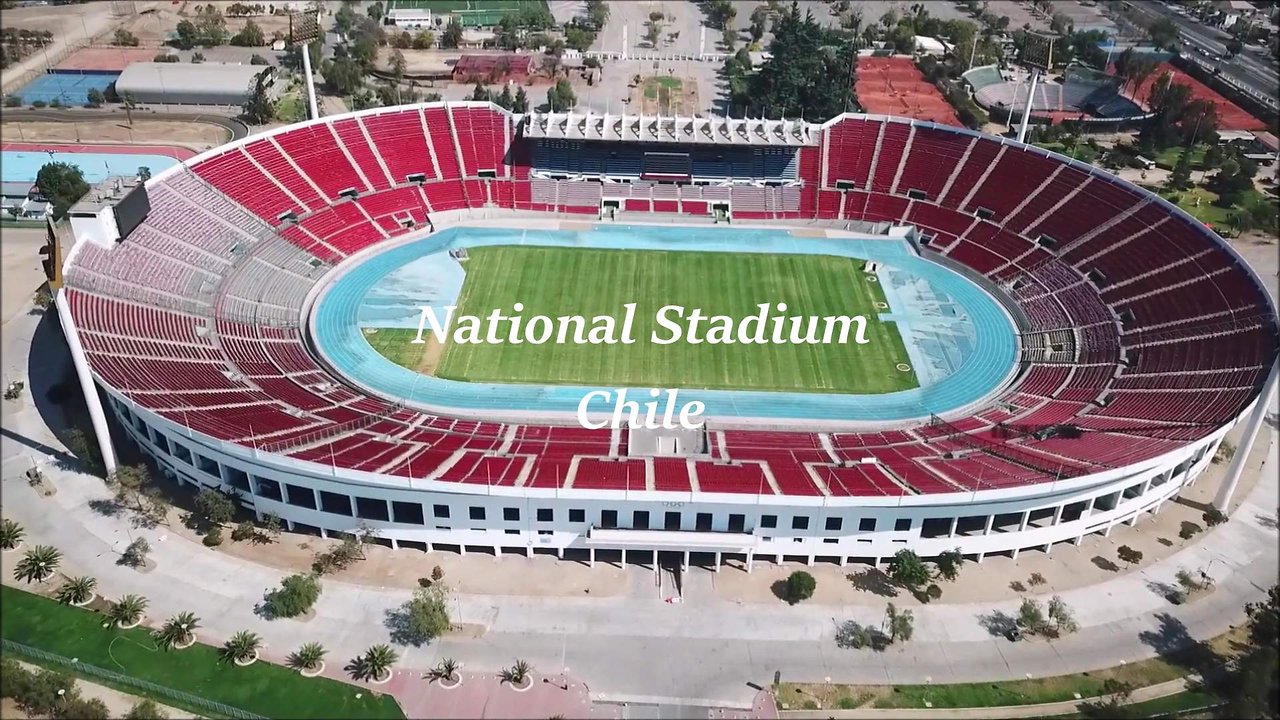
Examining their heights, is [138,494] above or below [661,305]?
below

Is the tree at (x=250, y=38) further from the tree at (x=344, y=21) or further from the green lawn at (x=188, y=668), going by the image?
the green lawn at (x=188, y=668)

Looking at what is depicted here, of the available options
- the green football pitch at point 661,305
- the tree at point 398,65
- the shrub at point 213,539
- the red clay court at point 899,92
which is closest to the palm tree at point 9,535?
the shrub at point 213,539

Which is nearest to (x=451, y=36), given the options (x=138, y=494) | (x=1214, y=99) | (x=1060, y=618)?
(x=138, y=494)

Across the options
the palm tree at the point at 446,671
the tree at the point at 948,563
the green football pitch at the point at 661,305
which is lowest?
the palm tree at the point at 446,671

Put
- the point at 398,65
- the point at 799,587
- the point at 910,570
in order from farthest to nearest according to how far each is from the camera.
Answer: the point at 398,65 → the point at 799,587 → the point at 910,570

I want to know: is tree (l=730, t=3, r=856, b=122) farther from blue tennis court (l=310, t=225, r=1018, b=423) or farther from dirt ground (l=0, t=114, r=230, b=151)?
dirt ground (l=0, t=114, r=230, b=151)

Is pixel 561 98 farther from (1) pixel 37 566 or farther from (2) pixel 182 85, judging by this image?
(1) pixel 37 566

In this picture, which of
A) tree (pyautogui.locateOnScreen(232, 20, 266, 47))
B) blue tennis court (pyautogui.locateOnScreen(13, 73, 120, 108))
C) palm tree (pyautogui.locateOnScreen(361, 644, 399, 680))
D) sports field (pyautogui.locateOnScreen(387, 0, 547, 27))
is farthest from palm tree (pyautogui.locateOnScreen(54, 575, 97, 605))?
sports field (pyautogui.locateOnScreen(387, 0, 547, 27))
